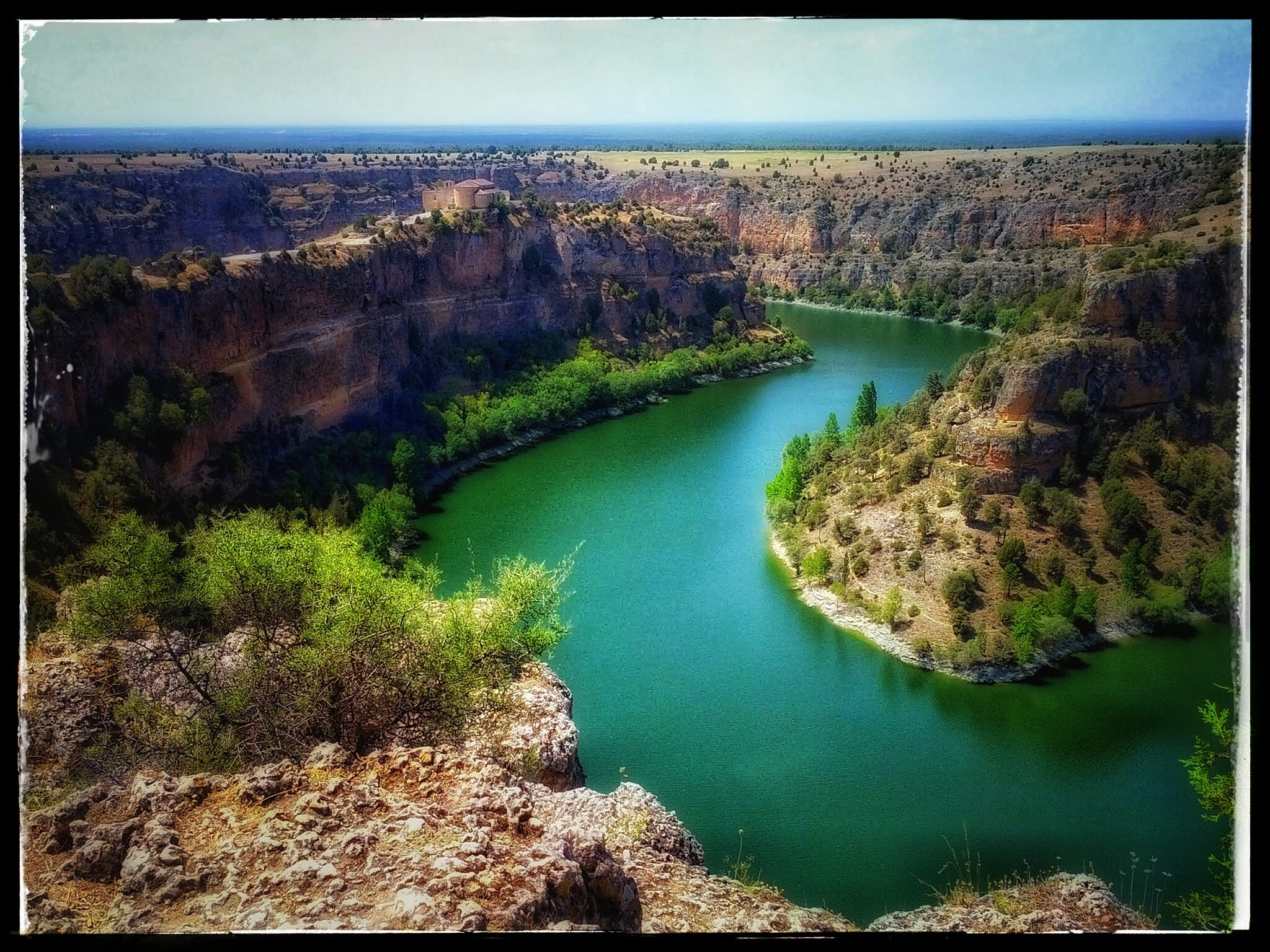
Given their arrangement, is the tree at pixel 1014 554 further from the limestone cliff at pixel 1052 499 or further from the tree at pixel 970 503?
the tree at pixel 970 503

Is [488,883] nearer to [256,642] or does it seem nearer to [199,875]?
[199,875]

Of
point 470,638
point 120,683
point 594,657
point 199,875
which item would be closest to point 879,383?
point 594,657

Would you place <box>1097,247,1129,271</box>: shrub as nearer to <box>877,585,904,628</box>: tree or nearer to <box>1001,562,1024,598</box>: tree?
<box>1001,562,1024,598</box>: tree

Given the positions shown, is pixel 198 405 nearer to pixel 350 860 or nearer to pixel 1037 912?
pixel 350 860

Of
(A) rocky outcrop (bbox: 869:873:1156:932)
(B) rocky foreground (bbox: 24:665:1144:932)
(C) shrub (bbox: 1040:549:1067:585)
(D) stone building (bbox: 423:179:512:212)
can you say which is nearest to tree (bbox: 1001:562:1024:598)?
(C) shrub (bbox: 1040:549:1067:585)

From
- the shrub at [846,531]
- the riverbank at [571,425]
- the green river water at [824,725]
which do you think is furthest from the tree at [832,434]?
the riverbank at [571,425]
